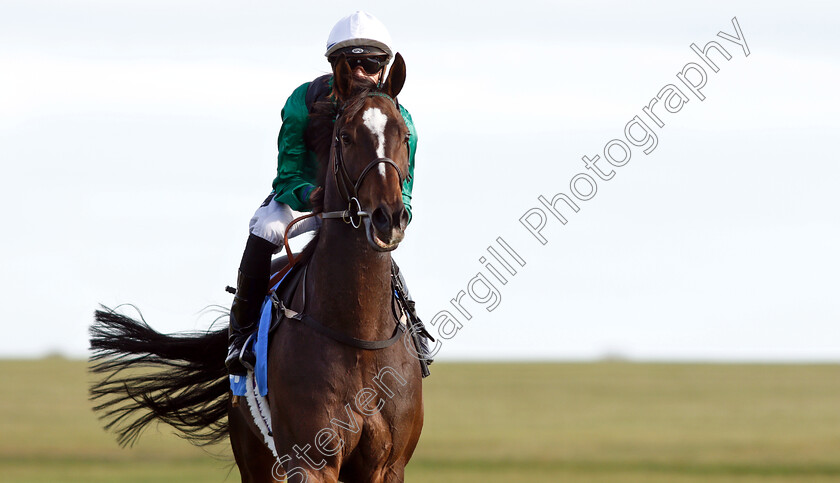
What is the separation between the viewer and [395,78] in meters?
6.29

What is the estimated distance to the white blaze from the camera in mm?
5840

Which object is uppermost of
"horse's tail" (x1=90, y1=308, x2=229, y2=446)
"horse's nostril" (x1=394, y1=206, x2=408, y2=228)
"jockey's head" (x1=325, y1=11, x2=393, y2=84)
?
"jockey's head" (x1=325, y1=11, x2=393, y2=84)

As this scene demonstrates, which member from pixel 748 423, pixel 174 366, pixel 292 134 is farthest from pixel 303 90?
pixel 748 423

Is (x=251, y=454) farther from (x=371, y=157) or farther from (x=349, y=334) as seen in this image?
(x=371, y=157)

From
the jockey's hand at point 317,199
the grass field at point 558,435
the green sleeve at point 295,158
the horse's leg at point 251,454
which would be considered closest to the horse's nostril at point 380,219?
the jockey's hand at point 317,199

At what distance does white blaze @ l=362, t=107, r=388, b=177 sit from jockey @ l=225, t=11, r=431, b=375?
1.33ft

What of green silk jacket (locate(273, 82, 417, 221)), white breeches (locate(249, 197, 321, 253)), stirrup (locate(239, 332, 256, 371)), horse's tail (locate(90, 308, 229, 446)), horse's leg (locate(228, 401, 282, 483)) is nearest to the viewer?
green silk jacket (locate(273, 82, 417, 221))

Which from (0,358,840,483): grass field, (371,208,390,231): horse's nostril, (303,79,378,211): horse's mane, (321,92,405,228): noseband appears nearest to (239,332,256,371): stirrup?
(303,79,378,211): horse's mane

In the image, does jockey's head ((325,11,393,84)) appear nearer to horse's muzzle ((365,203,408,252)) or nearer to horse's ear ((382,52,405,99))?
horse's ear ((382,52,405,99))

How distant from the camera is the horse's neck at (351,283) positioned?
6270 millimetres

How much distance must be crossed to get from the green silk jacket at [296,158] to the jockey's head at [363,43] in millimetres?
362

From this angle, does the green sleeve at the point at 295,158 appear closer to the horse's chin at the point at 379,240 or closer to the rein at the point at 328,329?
the rein at the point at 328,329

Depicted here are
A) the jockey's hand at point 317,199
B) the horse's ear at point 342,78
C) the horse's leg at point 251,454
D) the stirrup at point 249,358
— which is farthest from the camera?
the horse's leg at point 251,454

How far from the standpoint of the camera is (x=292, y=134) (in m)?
6.89
